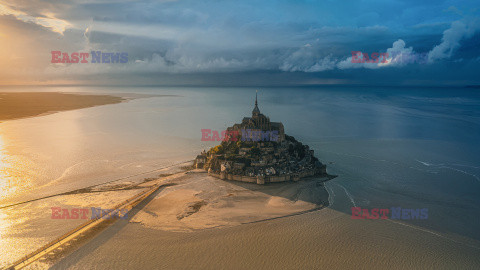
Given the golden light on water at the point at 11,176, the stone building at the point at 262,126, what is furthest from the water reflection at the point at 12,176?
the stone building at the point at 262,126

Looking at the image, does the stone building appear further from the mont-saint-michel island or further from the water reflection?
the water reflection

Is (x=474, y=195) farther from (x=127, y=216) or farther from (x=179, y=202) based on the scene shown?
(x=127, y=216)

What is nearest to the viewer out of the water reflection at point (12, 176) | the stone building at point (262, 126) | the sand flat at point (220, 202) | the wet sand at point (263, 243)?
the wet sand at point (263, 243)

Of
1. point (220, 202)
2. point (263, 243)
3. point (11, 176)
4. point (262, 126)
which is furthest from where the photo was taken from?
point (262, 126)

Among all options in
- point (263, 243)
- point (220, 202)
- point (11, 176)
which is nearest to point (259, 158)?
point (220, 202)

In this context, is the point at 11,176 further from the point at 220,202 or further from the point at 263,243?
the point at 263,243

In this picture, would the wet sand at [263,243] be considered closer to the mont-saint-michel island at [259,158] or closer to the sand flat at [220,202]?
the sand flat at [220,202]
